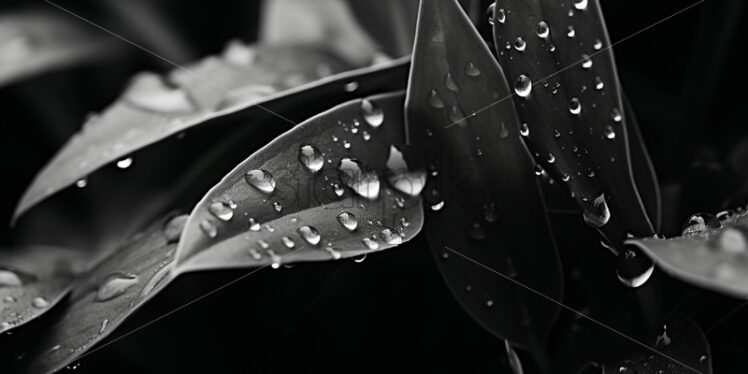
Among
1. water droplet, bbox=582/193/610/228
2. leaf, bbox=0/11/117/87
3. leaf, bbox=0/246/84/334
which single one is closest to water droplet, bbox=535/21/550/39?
water droplet, bbox=582/193/610/228

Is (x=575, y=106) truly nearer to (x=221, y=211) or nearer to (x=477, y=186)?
(x=477, y=186)

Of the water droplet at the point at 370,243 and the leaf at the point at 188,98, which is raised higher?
the water droplet at the point at 370,243

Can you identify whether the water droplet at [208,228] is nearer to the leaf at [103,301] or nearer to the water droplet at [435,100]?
the leaf at [103,301]

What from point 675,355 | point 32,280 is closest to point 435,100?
point 675,355

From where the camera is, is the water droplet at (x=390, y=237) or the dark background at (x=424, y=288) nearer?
the water droplet at (x=390, y=237)

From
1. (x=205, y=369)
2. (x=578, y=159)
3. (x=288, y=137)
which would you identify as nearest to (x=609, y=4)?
(x=578, y=159)

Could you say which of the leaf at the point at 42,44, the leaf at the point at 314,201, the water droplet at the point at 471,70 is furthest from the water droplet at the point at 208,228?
the leaf at the point at 42,44
